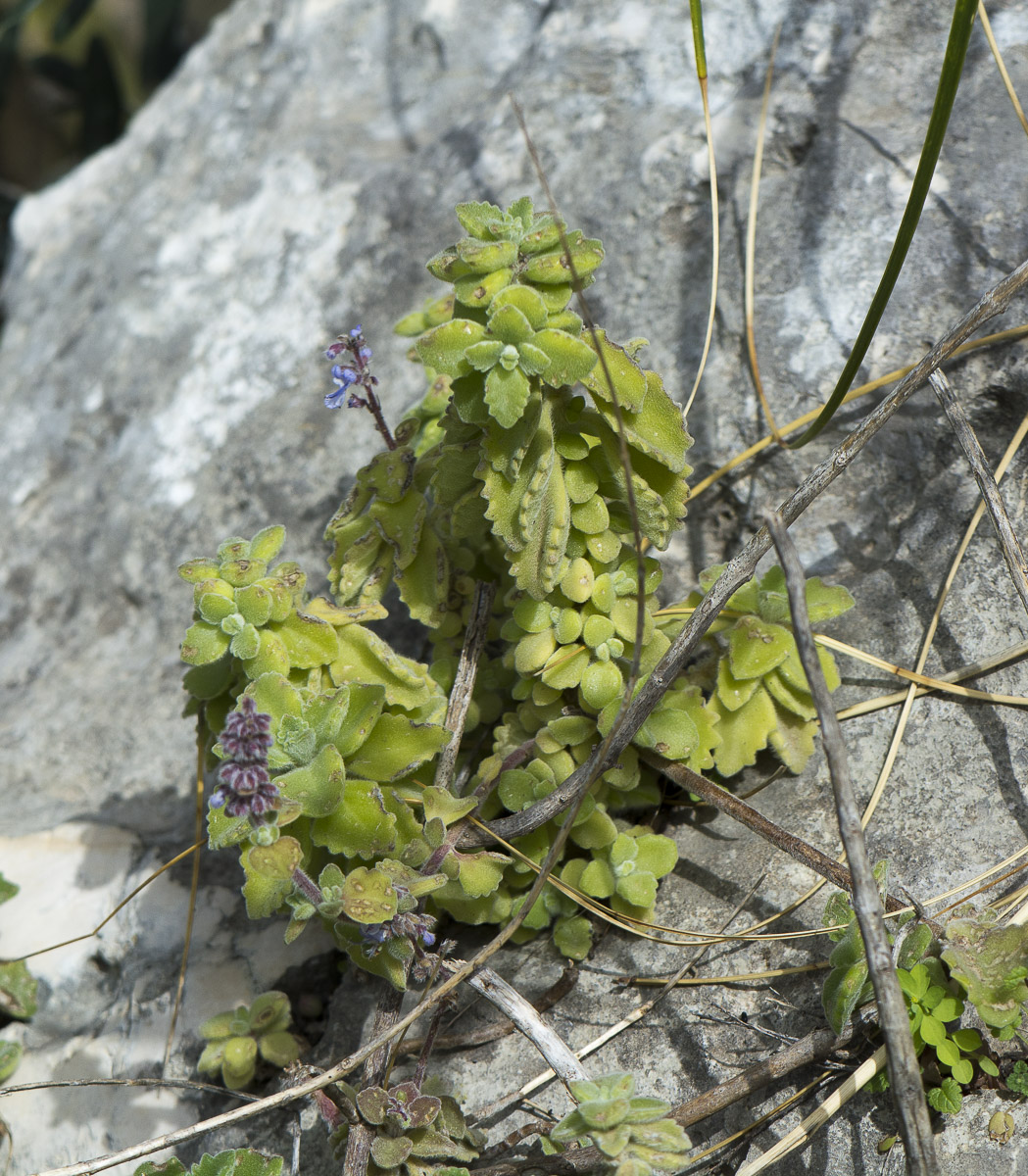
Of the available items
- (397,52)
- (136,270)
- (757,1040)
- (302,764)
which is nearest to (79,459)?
(136,270)

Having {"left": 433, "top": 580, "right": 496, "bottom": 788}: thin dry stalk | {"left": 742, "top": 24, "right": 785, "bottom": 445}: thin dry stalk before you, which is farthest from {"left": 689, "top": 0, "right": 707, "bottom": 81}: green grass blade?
{"left": 433, "top": 580, "right": 496, "bottom": 788}: thin dry stalk

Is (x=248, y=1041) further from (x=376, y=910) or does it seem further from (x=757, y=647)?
(x=757, y=647)

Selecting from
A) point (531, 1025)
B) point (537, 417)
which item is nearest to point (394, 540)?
point (537, 417)

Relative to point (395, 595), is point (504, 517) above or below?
above

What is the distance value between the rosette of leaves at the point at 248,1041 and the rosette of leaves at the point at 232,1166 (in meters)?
0.29

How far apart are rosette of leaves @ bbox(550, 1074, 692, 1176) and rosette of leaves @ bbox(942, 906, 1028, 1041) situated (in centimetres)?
45

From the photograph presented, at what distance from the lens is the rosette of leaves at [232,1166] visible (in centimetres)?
138

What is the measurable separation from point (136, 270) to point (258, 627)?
198 centimetres

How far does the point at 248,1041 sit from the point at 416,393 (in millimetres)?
1474

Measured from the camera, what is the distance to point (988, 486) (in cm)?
163

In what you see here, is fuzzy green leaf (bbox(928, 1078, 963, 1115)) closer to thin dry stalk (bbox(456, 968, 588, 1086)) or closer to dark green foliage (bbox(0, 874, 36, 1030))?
thin dry stalk (bbox(456, 968, 588, 1086))

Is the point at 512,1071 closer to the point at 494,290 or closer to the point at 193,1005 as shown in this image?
the point at 193,1005

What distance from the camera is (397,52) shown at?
311 cm

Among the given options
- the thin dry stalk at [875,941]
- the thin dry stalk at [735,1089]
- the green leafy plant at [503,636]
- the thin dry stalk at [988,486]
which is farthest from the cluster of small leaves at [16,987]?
the thin dry stalk at [988,486]
